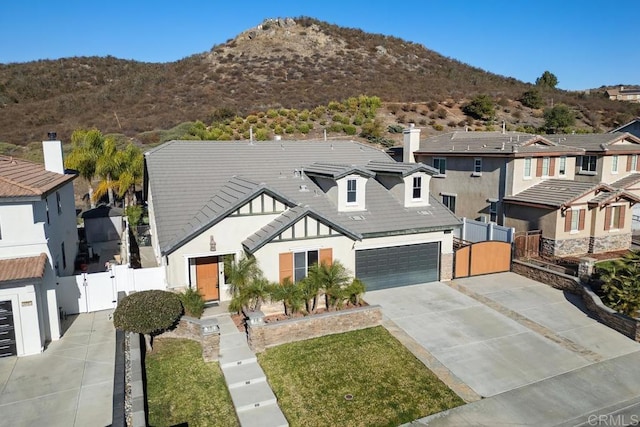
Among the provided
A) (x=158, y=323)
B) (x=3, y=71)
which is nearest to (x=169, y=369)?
(x=158, y=323)

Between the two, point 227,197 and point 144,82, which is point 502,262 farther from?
point 144,82

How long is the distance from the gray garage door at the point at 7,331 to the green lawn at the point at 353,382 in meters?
7.35

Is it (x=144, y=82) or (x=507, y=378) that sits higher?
(x=144, y=82)

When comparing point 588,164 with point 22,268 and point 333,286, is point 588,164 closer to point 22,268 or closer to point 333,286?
point 333,286

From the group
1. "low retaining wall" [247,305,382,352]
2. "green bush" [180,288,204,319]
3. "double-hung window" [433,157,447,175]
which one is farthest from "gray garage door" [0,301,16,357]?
"double-hung window" [433,157,447,175]

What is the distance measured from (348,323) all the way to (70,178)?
45.3 feet

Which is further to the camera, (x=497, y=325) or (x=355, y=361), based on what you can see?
(x=497, y=325)

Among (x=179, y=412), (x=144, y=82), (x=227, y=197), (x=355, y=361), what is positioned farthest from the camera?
(x=144, y=82)

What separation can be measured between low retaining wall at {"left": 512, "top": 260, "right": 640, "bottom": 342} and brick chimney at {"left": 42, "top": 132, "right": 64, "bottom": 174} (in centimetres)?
2212

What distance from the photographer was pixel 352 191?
787 inches

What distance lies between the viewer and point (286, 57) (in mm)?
76688

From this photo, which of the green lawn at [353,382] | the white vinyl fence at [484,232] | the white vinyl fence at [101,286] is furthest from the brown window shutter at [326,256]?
the white vinyl fence at [484,232]

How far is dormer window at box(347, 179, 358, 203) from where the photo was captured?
19891 mm

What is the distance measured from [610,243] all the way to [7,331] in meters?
28.3
